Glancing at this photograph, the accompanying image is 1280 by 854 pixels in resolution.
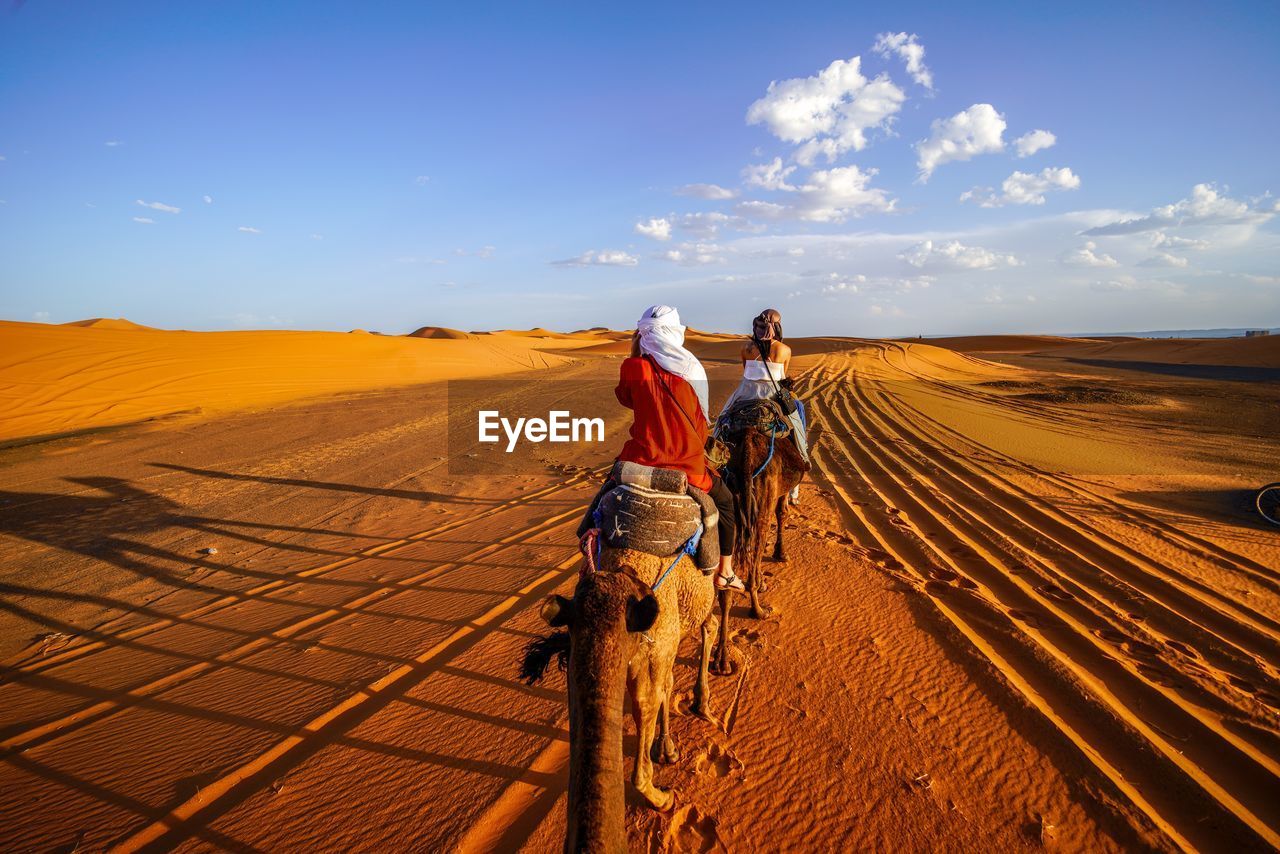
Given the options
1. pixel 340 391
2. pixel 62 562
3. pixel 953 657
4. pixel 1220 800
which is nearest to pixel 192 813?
pixel 953 657

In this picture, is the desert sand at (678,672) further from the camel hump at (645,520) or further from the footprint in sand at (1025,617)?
the camel hump at (645,520)

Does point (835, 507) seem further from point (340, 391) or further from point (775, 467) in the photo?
point (340, 391)

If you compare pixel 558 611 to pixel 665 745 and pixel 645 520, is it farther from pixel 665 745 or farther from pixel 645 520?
pixel 665 745

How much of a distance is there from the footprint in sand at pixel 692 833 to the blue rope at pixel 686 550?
53.5 inches

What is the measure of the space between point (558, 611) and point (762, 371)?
154 inches

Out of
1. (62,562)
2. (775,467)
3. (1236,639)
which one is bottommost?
(62,562)

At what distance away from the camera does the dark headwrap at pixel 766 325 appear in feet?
17.2

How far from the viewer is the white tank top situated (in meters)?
5.42

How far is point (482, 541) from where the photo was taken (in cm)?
767

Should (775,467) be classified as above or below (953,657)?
above

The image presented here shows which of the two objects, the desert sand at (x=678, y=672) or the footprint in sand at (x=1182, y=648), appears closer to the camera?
the desert sand at (x=678, y=672)

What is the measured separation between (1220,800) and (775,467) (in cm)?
336

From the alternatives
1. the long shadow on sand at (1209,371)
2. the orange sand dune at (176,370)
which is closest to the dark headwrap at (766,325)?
the orange sand dune at (176,370)

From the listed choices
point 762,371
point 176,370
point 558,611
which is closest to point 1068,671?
point 762,371
